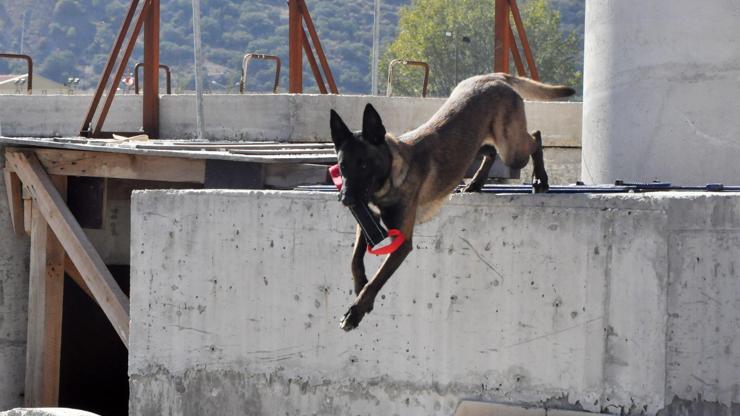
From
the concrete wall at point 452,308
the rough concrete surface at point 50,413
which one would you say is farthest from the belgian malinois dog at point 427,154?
the rough concrete surface at point 50,413

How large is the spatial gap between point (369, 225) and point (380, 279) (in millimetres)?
295

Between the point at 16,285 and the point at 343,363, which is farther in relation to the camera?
the point at 16,285

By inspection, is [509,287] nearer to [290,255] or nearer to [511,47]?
[290,255]

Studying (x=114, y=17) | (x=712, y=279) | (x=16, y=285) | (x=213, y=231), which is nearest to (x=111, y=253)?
(x=16, y=285)

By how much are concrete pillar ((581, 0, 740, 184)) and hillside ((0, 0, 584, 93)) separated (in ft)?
241

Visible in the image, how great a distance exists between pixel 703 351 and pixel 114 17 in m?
108

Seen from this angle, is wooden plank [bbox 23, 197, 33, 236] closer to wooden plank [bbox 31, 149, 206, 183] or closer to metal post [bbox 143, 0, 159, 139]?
wooden plank [bbox 31, 149, 206, 183]

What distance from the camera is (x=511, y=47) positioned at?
1351 cm

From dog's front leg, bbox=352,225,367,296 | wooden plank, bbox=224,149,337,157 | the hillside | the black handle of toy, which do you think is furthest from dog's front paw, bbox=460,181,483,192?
the hillside

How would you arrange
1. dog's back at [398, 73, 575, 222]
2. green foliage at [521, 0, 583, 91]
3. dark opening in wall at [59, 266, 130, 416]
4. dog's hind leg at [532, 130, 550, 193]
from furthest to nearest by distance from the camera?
green foliage at [521, 0, 583, 91], dark opening in wall at [59, 266, 130, 416], dog's hind leg at [532, 130, 550, 193], dog's back at [398, 73, 575, 222]

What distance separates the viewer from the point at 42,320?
439 inches

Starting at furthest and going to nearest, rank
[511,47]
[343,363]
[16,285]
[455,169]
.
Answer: [511,47], [16,285], [343,363], [455,169]

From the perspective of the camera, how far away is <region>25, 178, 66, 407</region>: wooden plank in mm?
11109

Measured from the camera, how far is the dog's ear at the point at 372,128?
600 cm
